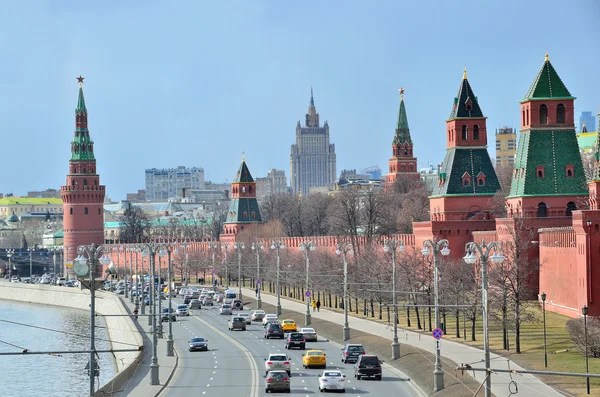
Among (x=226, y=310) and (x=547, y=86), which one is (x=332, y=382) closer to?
(x=547, y=86)

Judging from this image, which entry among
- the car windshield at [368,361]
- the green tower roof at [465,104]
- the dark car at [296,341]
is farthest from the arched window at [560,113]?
the car windshield at [368,361]

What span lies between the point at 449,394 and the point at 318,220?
139 metres

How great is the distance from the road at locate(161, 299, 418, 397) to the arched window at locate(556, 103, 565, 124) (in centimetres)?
2320

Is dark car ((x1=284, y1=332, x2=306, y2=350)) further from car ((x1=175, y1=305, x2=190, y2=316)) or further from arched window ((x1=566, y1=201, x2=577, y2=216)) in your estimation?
car ((x1=175, y1=305, x2=190, y2=316))

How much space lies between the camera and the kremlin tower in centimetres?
18575

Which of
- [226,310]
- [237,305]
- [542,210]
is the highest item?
[542,210]

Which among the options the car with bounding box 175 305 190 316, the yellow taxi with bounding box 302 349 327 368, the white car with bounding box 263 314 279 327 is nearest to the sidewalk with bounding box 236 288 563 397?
the white car with bounding box 263 314 279 327

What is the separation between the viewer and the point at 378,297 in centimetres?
8356

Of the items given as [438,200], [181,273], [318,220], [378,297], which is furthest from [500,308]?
[318,220]

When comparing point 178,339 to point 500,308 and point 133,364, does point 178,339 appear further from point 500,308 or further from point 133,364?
point 500,308

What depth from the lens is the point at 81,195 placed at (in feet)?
614

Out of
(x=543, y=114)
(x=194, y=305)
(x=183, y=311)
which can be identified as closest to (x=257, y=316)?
(x=183, y=311)

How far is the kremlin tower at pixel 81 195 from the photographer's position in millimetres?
185750

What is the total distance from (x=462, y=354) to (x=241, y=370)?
10159 millimetres
